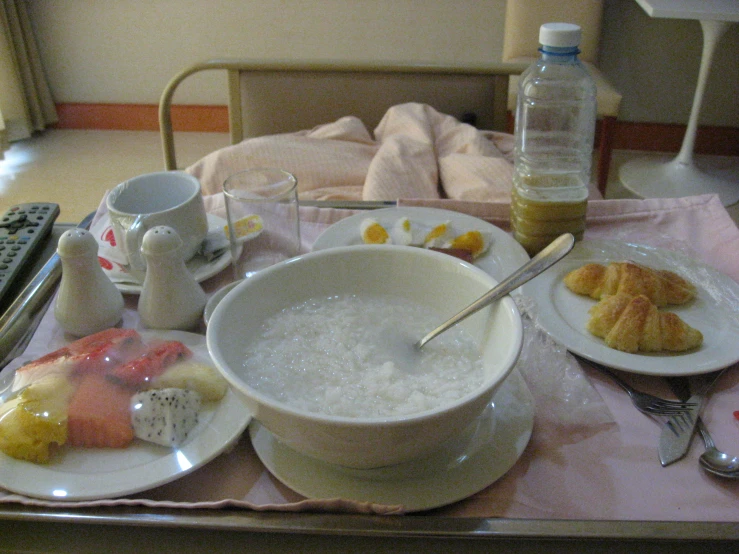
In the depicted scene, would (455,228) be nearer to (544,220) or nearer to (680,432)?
(544,220)

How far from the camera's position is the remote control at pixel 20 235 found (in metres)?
0.93

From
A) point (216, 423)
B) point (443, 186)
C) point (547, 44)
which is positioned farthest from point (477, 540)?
point (443, 186)

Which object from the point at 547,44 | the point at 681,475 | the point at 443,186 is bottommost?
the point at 443,186

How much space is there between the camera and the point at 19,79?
3.34m

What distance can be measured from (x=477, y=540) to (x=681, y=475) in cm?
21

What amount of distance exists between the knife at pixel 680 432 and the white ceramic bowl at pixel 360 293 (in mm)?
182

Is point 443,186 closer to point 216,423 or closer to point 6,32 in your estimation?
point 216,423

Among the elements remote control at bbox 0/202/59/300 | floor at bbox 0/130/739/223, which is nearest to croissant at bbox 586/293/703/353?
remote control at bbox 0/202/59/300

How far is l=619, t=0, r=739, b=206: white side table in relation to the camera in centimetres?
265

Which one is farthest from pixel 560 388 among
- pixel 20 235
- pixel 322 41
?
pixel 322 41

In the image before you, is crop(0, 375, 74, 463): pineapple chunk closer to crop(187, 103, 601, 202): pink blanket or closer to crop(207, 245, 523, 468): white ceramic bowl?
crop(207, 245, 523, 468): white ceramic bowl

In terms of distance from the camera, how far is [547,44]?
0.88 m

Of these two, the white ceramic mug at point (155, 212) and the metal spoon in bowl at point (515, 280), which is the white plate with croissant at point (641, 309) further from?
the white ceramic mug at point (155, 212)

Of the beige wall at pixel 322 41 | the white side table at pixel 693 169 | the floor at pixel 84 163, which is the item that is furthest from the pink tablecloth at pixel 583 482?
the beige wall at pixel 322 41
